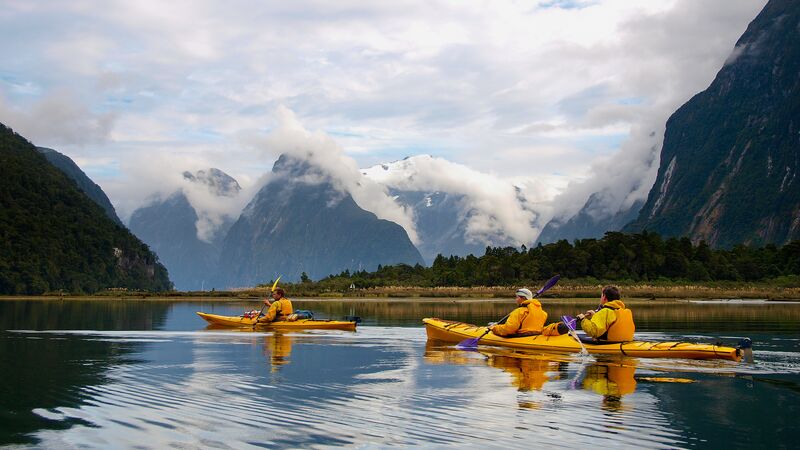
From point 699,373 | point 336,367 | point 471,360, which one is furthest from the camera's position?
point 471,360

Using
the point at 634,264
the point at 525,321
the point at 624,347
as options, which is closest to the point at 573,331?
the point at 624,347

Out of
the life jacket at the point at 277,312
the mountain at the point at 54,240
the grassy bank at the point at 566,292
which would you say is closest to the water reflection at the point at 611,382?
the life jacket at the point at 277,312

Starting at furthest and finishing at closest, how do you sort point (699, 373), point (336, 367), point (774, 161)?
point (774, 161), point (336, 367), point (699, 373)

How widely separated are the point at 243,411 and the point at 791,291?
3018 inches

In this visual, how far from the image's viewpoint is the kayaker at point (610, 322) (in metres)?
23.0

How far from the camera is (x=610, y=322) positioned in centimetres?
2323

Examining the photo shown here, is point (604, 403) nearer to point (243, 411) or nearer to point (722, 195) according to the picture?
point (243, 411)

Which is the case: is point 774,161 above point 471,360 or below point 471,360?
above

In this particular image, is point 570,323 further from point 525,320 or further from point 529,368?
point 529,368

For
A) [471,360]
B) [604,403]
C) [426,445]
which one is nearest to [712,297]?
[471,360]

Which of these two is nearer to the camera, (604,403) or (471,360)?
(604,403)

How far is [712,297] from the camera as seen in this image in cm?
7819

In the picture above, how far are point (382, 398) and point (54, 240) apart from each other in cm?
12080

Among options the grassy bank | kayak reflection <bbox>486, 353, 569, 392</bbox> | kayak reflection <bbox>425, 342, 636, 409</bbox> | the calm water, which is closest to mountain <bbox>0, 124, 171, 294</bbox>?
the grassy bank
